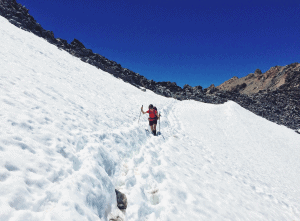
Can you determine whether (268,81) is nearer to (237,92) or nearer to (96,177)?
(237,92)

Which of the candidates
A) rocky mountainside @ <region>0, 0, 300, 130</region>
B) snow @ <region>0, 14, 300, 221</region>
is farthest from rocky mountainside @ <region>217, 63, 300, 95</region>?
snow @ <region>0, 14, 300, 221</region>

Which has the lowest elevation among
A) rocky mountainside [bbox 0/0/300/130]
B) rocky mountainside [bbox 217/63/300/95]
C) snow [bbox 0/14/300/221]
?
snow [bbox 0/14/300/221]

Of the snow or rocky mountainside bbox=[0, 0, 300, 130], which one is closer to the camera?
the snow

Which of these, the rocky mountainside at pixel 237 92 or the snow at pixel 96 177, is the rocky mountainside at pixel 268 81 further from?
the snow at pixel 96 177

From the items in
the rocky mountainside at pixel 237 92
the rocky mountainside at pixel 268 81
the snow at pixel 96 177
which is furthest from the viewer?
the rocky mountainside at pixel 268 81

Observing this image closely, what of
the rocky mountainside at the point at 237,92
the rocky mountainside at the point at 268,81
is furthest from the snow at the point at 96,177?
the rocky mountainside at the point at 268,81

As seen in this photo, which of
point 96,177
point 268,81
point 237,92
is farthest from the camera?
point 268,81

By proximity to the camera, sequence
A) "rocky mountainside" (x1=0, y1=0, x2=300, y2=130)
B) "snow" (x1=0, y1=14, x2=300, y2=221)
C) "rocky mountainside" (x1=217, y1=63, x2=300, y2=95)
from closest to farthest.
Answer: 1. "snow" (x1=0, y1=14, x2=300, y2=221)
2. "rocky mountainside" (x1=0, y1=0, x2=300, y2=130)
3. "rocky mountainside" (x1=217, y1=63, x2=300, y2=95)

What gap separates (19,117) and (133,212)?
16.3ft

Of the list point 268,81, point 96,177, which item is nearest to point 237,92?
point 268,81

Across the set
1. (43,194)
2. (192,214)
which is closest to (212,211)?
(192,214)

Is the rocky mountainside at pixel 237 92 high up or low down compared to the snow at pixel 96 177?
up

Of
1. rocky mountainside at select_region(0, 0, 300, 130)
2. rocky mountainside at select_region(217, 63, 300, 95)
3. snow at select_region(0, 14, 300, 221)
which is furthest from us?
rocky mountainside at select_region(217, 63, 300, 95)

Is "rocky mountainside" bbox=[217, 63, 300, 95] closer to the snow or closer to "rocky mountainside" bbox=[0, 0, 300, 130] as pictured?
"rocky mountainside" bbox=[0, 0, 300, 130]
